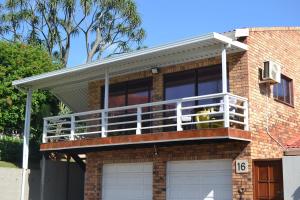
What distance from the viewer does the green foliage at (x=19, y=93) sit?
2236cm

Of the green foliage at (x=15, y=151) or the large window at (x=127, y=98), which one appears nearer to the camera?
the large window at (x=127, y=98)

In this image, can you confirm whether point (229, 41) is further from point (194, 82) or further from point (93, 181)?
point (93, 181)

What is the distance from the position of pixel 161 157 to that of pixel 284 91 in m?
4.59

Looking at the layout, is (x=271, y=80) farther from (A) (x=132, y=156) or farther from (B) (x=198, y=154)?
(A) (x=132, y=156)

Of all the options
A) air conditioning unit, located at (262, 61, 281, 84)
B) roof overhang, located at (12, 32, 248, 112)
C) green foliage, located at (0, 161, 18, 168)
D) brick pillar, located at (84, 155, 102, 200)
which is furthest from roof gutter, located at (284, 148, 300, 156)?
green foliage, located at (0, 161, 18, 168)

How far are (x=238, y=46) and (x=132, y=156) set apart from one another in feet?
17.2

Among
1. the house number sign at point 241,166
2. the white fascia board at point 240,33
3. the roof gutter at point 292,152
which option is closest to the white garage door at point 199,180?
the house number sign at point 241,166

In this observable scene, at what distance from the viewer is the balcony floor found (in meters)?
13.9

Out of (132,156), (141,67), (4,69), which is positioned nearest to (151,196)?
(132,156)

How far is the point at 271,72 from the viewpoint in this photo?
50.7 feet

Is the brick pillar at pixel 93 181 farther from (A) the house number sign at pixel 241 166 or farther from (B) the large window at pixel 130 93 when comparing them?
(A) the house number sign at pixel 241 166

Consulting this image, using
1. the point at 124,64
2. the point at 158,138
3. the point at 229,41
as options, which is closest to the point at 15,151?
the point at 124,64

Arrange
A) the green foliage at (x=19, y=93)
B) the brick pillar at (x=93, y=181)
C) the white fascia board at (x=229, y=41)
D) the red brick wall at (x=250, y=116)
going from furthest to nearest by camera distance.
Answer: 1. the green foliage at (x=19, y=93)
2. the brick pillar at (x=93, y=181)
3. the red brick wall at (x=250, y=116)
4. the white fascia board at (x=229, y=41)

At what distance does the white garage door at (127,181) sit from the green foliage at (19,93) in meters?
5.98
